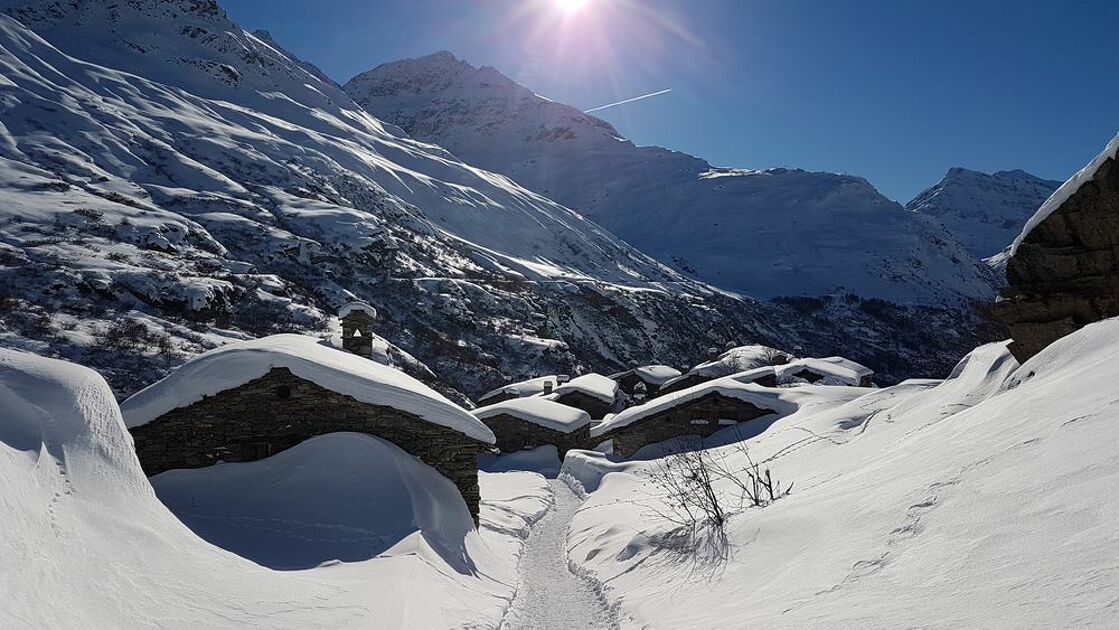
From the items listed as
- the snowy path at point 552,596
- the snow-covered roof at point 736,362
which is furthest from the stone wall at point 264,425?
the snow-covered roof at point 736,362

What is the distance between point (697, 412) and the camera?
24.6 meters

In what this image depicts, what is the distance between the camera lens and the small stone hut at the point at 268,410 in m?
11.1

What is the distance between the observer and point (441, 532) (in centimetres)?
1034

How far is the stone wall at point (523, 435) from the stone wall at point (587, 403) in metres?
9.35

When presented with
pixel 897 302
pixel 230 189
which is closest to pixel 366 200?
pixel 230 189

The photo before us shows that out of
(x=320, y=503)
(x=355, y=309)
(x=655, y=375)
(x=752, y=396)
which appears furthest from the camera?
(x=655, y=375)

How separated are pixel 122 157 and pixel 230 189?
13.7 meters

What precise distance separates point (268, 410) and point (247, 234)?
2491 inches

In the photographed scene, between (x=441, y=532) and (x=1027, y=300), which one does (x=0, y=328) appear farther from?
(x=1027, y=300)

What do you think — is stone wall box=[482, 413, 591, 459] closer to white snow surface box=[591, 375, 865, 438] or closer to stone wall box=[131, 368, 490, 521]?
white snow surface box=[591, 375, 865, 438]

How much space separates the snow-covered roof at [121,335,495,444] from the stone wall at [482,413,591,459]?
1694 centimetres

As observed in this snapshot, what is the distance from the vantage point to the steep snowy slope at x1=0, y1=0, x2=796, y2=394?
43.2 meters

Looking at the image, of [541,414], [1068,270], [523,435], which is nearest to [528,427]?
[523,435]

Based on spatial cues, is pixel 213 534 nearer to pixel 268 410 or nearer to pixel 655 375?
pixel 268 410
